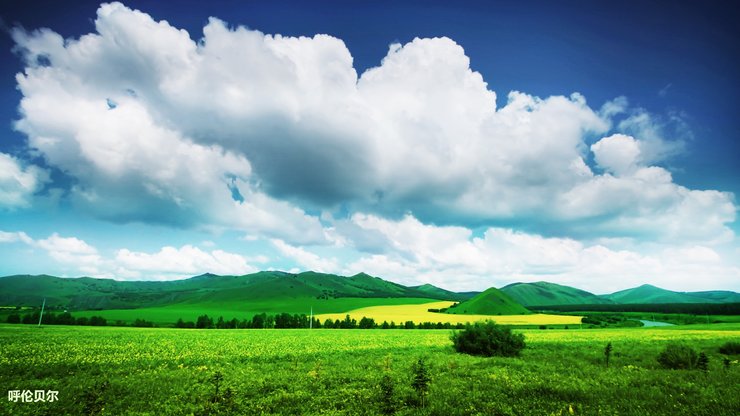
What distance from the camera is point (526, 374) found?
26578 millimetres

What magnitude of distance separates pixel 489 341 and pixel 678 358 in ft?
53.5

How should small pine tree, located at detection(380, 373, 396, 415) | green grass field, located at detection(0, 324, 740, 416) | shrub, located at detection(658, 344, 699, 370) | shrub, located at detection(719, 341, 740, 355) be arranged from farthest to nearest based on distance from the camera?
shrub, located at detection(719, 341, 740, 355) → shrub, located at detection(658, 344, 699, 370) → small pine tree, located at detection(380, 373, 396, 415) → green grass field, located at detection(0, 324, 740, 416)

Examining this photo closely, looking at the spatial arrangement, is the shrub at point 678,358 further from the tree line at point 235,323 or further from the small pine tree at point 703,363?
the tree line at point 235,323

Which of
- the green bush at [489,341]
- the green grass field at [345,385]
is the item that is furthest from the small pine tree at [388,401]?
the green bush at [489,341]

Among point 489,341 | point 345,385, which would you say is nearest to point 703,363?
point 489,341

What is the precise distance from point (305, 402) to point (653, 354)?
38.6m

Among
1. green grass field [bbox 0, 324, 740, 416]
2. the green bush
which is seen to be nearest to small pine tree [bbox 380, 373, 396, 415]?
green grass field [bbox 0, 324, 740, 416]

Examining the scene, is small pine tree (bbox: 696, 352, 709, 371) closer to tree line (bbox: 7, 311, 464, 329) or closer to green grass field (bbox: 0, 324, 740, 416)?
green grass field (bbox: 0, 324, 740, 416)

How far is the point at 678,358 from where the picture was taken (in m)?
30.1

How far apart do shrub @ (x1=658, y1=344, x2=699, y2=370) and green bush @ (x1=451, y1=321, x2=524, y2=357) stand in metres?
12.7

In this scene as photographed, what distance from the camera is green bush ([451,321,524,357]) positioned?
3938cm

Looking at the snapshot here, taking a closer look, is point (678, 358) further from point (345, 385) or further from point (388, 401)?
point (345, 385)

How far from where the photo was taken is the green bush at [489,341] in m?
39.4

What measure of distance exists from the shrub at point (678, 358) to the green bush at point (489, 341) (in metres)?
12.7
